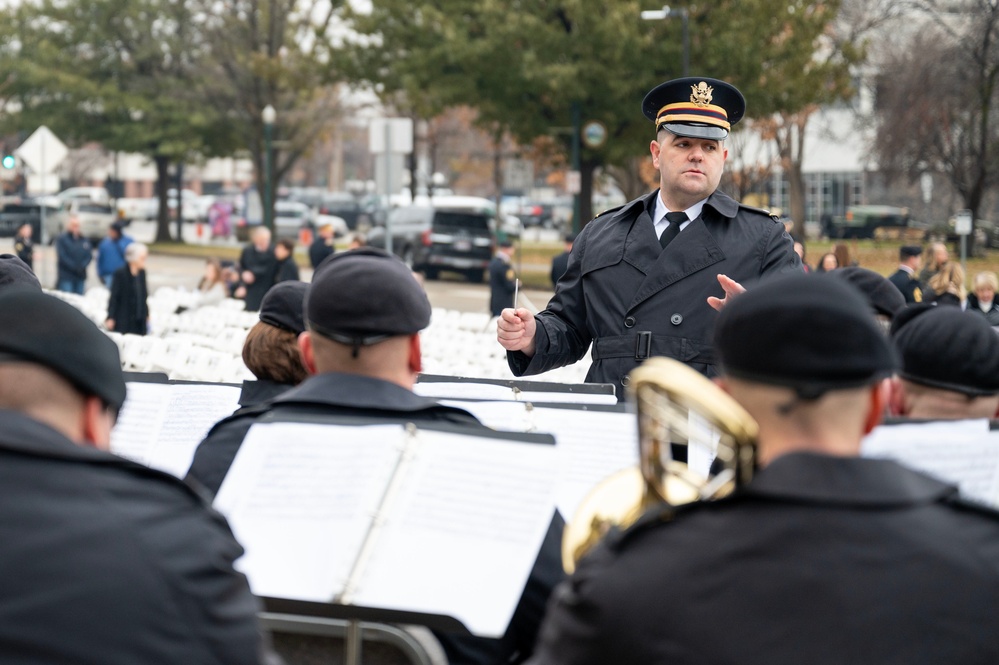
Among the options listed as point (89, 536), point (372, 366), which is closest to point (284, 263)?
point (372, 366)

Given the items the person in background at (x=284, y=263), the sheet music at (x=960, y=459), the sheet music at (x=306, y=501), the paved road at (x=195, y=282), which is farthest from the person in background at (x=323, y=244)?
the sheet music at (x=960, y=459)

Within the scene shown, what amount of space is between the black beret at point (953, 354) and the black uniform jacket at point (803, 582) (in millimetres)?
1273

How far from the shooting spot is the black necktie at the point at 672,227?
530cm

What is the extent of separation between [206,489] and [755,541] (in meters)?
1.74

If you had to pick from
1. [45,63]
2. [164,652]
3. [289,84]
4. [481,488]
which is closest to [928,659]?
[481,488]

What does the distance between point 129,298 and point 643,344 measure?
13.1 m

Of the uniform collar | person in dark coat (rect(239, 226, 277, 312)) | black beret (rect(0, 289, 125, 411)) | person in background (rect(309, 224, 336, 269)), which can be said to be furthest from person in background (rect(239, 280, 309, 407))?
person in background (rect(309, 224, 336, 269))

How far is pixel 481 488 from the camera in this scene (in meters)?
2.88

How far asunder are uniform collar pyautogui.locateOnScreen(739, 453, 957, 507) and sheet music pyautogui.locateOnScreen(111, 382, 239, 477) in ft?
7.50

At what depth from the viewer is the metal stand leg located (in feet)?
9.65

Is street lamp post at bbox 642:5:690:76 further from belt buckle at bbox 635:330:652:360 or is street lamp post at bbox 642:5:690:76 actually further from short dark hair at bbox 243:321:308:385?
short dark hair at bbox 243:321:308:385

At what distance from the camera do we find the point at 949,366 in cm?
340

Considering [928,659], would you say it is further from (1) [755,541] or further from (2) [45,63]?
(2) [45,63]

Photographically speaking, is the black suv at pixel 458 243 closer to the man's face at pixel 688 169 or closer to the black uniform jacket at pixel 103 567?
the man's face at pixel 688 169
